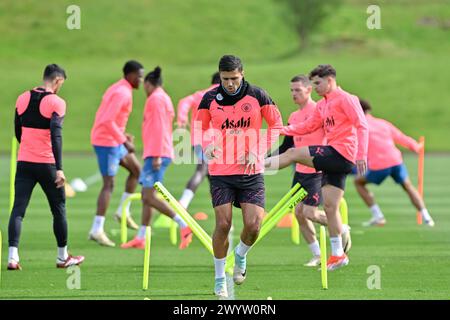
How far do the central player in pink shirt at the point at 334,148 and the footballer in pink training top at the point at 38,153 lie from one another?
8.24 ft

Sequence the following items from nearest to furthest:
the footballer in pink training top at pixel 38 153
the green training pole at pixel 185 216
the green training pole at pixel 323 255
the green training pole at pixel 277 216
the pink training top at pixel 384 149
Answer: the green training pole at pixel 323 255 → the green training pole at pixel 185 216 → the green training pole at pixel 277 216 → the footballer in pink training top at pixel 38 153 → the pink training top at pixel 384 149

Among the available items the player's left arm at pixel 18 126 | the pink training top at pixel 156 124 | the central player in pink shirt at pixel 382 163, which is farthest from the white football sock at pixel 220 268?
the central player in pink shirt at pixel 382 163

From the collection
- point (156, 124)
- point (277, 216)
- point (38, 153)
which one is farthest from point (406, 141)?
point (38, 153)

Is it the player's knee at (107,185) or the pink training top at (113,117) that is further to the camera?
the player's knee at (107,185)

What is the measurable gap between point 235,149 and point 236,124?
10.3 inches

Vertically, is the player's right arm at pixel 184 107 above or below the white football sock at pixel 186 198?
above

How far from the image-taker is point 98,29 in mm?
87438

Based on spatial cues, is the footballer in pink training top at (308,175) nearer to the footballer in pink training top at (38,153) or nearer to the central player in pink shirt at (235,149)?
the central player in pink shirt at (235,149)

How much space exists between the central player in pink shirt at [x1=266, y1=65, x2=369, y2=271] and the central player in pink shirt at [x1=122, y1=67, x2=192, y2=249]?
271 cm

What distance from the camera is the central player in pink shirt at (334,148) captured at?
12508 millimetres

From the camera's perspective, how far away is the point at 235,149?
10664mm

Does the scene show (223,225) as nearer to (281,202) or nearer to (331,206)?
(281,202)

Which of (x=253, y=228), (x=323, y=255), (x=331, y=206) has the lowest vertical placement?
(x=323, y=255)
